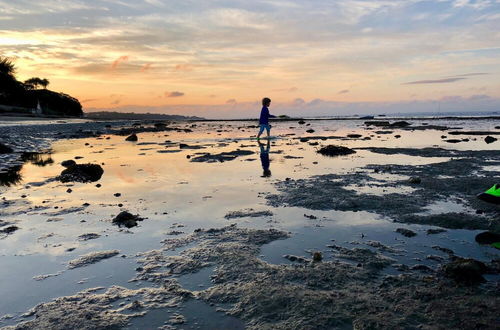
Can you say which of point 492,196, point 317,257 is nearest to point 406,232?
point 317,257

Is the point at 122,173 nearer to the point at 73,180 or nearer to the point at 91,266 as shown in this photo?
the point at 73,180

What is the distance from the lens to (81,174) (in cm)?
1417

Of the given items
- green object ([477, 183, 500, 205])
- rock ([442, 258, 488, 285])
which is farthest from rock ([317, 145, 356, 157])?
rock ([442, 258, 488, 285])

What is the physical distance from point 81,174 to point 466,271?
13419 mm

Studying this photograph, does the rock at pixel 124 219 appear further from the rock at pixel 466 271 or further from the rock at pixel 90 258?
the rock at pixel 466 271

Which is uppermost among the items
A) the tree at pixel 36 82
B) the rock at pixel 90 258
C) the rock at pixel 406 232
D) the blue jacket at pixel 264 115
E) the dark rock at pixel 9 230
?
the tree at pixel 36 82

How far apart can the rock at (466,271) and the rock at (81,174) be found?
12.4 m

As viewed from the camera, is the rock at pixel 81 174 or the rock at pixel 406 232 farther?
the rock at pixel 81 174

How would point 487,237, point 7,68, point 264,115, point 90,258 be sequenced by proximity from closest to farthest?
point 90,258 → point 487,237 → point 264,115 → point 7,68

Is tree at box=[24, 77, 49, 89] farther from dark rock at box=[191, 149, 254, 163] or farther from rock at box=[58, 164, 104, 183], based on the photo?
rock at box=[58, 164, 104, 183]

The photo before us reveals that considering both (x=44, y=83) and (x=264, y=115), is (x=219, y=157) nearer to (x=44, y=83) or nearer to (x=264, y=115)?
(x=264, y=115)

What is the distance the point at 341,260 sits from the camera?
20.4 ft

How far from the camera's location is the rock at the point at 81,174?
541 inches

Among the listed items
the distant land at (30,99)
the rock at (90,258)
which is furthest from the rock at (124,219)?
the distant land at (30,99)
